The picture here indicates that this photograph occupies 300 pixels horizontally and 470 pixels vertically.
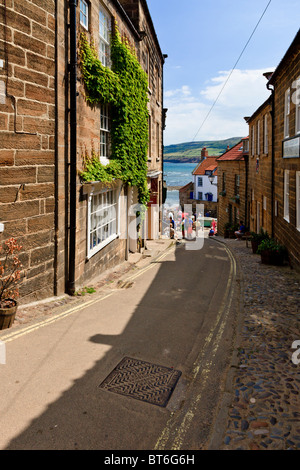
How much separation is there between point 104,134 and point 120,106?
122 centimetres

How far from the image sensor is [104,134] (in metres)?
12.2

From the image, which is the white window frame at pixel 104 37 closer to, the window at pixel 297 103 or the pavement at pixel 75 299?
the window at pixel 297 103

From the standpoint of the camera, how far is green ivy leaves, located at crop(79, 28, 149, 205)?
32.6 ft

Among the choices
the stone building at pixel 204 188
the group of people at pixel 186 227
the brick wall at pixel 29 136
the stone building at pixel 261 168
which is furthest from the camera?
the stone building at pixel 204 188

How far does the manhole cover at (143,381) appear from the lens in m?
4.74

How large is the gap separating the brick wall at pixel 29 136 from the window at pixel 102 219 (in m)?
2.33

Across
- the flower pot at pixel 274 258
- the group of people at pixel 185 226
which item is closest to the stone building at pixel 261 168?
the flower pot at pixel 274 258

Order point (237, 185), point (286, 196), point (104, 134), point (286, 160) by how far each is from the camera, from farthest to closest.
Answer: point (237, 185) → point (286, 196) → point (286, 160) → point (104, 134)

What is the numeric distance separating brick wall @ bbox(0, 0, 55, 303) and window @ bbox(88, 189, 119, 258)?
2328 mm

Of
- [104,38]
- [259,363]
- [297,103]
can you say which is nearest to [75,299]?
[259,363]

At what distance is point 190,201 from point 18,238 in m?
64.3

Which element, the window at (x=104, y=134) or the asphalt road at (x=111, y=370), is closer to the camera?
the asphalt road at (x=111, y=370)

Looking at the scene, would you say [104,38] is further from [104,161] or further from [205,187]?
[205,187]
